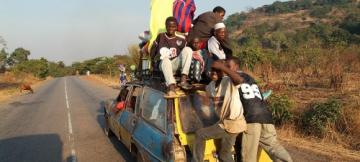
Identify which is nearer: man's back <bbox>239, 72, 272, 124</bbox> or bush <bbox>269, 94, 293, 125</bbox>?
man's back <bbox>239, 72, 272, 124</bbox>

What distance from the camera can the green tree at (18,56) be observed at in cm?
10681

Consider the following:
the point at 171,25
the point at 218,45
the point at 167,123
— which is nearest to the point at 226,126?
the point at 167,123

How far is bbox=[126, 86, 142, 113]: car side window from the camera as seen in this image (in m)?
6.32

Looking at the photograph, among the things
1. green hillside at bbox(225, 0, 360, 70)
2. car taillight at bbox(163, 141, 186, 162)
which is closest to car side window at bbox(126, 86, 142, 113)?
car taillight at bbox(163, 141, 186, 162)

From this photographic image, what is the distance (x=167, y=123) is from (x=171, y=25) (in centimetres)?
186

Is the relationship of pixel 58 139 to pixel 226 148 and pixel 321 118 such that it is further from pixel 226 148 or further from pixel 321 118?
pixel 226 148

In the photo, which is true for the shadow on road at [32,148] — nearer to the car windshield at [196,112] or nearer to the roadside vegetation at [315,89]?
the car windshield at [196,112]

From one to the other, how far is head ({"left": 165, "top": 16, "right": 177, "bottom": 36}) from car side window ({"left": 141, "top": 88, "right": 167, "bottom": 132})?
39.2 inches

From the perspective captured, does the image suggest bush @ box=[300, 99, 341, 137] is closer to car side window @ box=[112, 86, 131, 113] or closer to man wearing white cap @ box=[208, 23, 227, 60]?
man wearing white cap @ box=[208, 23, 227, 60]

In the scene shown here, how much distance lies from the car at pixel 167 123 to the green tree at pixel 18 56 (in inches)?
4270

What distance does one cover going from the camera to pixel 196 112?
4922 mm

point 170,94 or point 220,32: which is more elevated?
point 220,32

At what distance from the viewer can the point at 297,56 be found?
587 inches

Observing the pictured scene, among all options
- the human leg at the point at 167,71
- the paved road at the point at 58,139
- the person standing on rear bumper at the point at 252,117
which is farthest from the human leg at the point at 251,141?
the paved road at the point at 58,139
